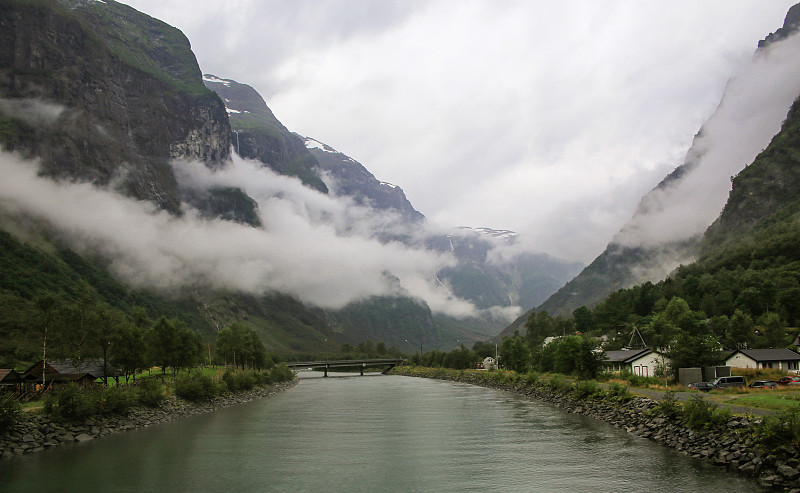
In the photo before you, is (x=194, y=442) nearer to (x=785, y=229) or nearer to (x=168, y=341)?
(x=168, y=341)

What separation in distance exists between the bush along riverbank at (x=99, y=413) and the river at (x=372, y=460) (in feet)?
6.14

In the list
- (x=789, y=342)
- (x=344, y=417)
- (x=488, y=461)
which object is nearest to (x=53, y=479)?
(x=488, y=461)

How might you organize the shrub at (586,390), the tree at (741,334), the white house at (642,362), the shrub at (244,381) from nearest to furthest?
1. the shrub at (586,390)
2. the white house at (642,362)
3. the tree at (741,334)
4. the shrub at (244,381)

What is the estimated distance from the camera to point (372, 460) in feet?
139

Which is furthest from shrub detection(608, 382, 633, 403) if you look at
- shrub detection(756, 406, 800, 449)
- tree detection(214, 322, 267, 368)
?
tree detection(214, 322, 267, 368)

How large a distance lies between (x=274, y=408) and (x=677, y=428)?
61.5 metres

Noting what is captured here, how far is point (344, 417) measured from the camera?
2837 inches

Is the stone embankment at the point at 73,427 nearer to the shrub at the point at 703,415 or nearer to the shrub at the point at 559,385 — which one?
the shrub at the point at 703,415

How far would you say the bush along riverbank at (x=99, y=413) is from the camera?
4478 cm

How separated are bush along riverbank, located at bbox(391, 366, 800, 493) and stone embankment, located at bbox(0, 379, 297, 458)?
51.5 metres

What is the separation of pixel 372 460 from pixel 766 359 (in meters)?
60.2

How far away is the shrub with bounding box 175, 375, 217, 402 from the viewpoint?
79125mm

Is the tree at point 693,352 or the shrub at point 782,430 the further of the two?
the tree at point 693,352

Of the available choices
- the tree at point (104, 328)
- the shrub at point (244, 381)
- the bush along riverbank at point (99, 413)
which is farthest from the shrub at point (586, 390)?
the shrub at point (244, 381)
